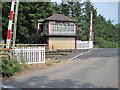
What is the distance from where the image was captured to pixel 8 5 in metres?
36.0

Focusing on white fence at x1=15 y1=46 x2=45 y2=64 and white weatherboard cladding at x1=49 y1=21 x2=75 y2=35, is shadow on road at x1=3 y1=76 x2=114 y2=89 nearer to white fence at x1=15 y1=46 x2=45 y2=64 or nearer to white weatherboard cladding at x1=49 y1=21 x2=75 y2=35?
white fence at x1=15 y1=46 x2=45 y2=64

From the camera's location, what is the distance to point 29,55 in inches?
471

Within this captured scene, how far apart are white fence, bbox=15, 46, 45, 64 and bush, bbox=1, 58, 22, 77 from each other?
2.75 feet

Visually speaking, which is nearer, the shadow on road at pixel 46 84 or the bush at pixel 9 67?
the shadow on road at pixel 46 84

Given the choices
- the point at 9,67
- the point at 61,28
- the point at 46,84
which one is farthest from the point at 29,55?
the point at 61,28

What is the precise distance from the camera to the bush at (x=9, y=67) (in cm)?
928

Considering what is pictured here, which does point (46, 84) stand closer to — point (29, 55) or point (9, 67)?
point (9, 67)

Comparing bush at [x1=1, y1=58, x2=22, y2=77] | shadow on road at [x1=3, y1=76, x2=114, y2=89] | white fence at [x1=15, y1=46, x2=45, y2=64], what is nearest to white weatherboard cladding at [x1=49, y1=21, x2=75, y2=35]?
white fence at [x1=15, y1=46, x2=45, y2=64]

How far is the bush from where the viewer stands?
928 centimetres

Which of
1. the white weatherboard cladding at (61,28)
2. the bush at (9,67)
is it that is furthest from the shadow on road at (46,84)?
the white weatherboard cladding at (61,28)

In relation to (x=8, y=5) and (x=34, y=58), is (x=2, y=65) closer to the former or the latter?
(x=34, y=58)

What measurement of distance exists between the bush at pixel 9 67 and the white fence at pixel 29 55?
84 cm

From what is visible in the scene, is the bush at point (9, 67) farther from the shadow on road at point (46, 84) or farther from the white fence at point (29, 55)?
the shadow on road at point (46, 84)

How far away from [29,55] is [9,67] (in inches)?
96.6
